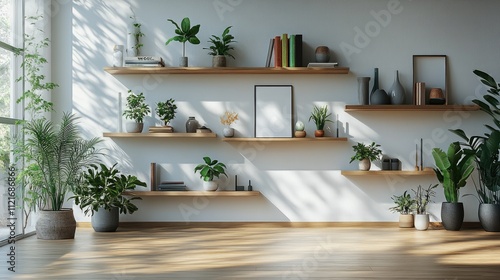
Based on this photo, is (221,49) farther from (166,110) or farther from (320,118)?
(320,118)

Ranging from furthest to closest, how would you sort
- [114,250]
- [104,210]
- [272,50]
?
[272,50], [104,210], [114,250]

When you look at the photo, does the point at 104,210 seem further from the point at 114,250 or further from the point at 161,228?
the point at 114,250

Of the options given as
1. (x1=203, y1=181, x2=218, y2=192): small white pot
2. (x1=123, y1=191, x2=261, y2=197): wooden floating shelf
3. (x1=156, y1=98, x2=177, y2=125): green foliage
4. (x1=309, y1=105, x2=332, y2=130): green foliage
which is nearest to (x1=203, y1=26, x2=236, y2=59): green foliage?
(x1=156, y1=98, x2=177, y2=125): green foliage

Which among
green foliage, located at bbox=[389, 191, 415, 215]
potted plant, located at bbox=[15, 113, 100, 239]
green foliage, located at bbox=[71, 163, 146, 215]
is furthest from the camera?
green foliage, located at bbox=[389, 191, 415, 215]

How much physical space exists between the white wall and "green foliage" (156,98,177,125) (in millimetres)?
196

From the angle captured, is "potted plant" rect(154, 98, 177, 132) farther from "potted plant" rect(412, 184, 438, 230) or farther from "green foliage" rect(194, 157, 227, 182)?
"potted plant" rect(412, 184, 438, 230)

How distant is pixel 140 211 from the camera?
810 centimetres

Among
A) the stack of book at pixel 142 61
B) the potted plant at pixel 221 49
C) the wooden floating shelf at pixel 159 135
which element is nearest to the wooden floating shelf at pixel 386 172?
the wooden floating shelf at pixel 159 135

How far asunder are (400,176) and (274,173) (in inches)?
62.0

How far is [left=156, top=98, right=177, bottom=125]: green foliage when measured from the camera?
7.87 m

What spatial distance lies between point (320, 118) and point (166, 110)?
188 cm

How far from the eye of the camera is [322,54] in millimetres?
7918

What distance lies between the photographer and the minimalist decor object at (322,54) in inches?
312

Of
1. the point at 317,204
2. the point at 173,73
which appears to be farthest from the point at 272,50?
the point at 317,204
